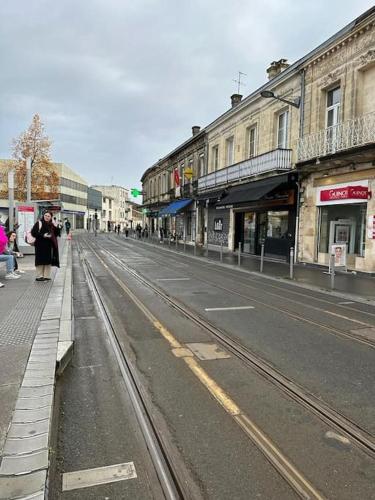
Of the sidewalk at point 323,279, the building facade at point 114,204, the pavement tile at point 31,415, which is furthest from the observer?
the building facade at point 114,204

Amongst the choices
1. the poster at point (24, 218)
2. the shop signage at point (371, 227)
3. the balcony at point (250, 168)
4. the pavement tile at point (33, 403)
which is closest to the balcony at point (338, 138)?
the balcony at point (250, 168)

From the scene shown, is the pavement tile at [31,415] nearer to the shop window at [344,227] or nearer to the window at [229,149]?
the shop window at [344,227]

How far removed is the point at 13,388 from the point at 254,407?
7.46ft

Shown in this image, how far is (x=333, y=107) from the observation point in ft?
54.9

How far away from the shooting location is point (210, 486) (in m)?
2.61

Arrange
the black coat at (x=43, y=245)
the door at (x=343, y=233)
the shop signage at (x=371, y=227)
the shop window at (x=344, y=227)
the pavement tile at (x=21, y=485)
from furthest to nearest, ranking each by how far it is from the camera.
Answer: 1. the door at (x=343, y=233)
2. the shop window at (x=344, y=227)
3. the shop signage at (x=371, y=227)
4. the black coat at (x=43, y=245)
5. the pavement tile at (x=21, y=485)

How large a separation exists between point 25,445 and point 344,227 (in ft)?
50.9

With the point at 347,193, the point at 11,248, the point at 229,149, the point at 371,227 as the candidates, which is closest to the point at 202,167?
the point at 229,149

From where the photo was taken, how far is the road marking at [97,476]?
2.62 meters

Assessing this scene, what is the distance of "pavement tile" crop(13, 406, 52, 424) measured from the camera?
127 inches

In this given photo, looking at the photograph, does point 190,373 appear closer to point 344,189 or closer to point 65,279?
point 65,279

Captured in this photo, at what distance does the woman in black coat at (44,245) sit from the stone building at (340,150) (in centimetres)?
947

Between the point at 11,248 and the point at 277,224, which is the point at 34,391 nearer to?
the point at 11,248

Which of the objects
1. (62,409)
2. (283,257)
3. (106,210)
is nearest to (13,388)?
(62,409)
